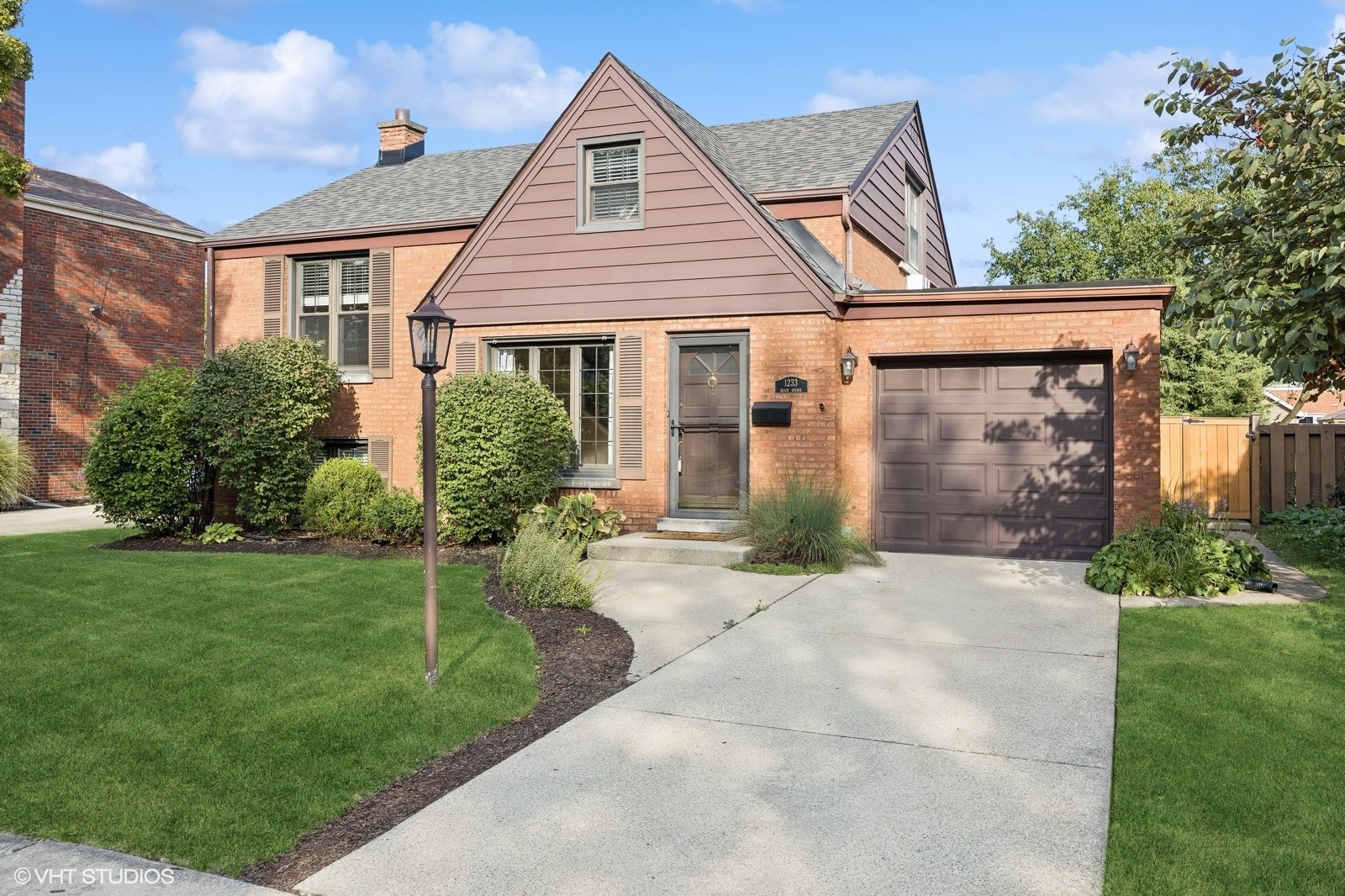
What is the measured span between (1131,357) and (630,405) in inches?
231

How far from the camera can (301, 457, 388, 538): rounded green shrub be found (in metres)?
12.5

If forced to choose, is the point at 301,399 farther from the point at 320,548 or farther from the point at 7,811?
the point at 7,811

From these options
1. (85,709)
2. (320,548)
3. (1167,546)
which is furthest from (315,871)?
(320,548)

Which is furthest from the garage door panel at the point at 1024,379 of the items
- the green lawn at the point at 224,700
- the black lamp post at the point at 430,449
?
the black lamp post at the point at 430,449

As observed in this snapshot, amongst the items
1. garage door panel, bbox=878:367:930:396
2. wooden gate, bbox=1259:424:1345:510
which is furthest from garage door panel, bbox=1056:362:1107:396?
wooden gate, bbox=1259:424:1345:510

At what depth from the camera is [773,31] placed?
1414 cm

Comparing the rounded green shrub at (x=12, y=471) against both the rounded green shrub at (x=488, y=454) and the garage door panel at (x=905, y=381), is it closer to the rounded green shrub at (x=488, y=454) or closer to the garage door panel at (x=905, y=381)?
the rounded green shrub at (x=488, y=454)

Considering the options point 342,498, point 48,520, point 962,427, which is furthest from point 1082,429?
point 48,520

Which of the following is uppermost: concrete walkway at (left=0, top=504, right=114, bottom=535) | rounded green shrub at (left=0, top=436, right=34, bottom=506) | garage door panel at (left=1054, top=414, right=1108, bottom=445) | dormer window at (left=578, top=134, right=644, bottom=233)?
dormer window at (left=578, top=134, right=644, bottom=233)

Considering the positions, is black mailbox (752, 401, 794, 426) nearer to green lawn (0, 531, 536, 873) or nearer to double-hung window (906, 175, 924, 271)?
green lawn (0, 531, 536, 873)

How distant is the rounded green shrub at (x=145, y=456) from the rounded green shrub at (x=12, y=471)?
23.5ft

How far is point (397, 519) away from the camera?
12.0 meters

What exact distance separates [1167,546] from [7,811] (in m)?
8.88

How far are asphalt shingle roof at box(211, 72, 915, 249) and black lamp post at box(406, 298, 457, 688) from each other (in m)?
7.24
